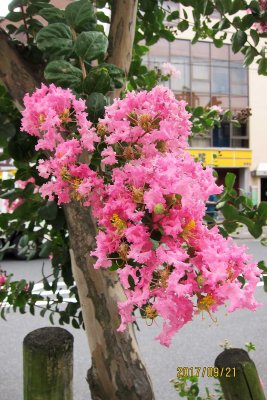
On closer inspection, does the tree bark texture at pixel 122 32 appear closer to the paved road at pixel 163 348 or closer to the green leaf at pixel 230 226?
the green leaf at pixel 230 226

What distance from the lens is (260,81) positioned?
17172mm

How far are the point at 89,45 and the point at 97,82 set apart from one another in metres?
0.10

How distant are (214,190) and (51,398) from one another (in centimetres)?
64

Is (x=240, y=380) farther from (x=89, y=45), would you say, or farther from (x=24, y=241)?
(x=24, y=241)

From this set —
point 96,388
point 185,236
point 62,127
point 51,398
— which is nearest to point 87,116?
point 62,127

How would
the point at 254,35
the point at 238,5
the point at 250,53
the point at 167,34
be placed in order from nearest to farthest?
the point at 238,5 < the point at 254,35 < the point at 250,53 < the point at 167,34

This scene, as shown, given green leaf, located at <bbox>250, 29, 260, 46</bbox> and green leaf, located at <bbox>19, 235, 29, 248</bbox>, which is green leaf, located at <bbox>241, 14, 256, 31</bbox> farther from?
green leaf, located at <bbox>19, 235, 29, 248</bbox>

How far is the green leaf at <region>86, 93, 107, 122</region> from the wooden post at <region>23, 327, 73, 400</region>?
1.77ft

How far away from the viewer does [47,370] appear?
0.97 m

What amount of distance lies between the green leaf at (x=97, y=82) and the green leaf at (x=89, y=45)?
6 centimetres

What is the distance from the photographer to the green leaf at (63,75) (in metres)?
0.86

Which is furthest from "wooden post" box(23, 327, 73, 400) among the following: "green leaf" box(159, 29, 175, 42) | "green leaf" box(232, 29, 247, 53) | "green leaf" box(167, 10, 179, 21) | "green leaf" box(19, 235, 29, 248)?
"green leaf" box(167, 10, 179, 21)

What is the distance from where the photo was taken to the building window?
16.2 m

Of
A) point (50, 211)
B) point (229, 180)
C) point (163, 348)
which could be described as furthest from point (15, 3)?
point (163, 348)
